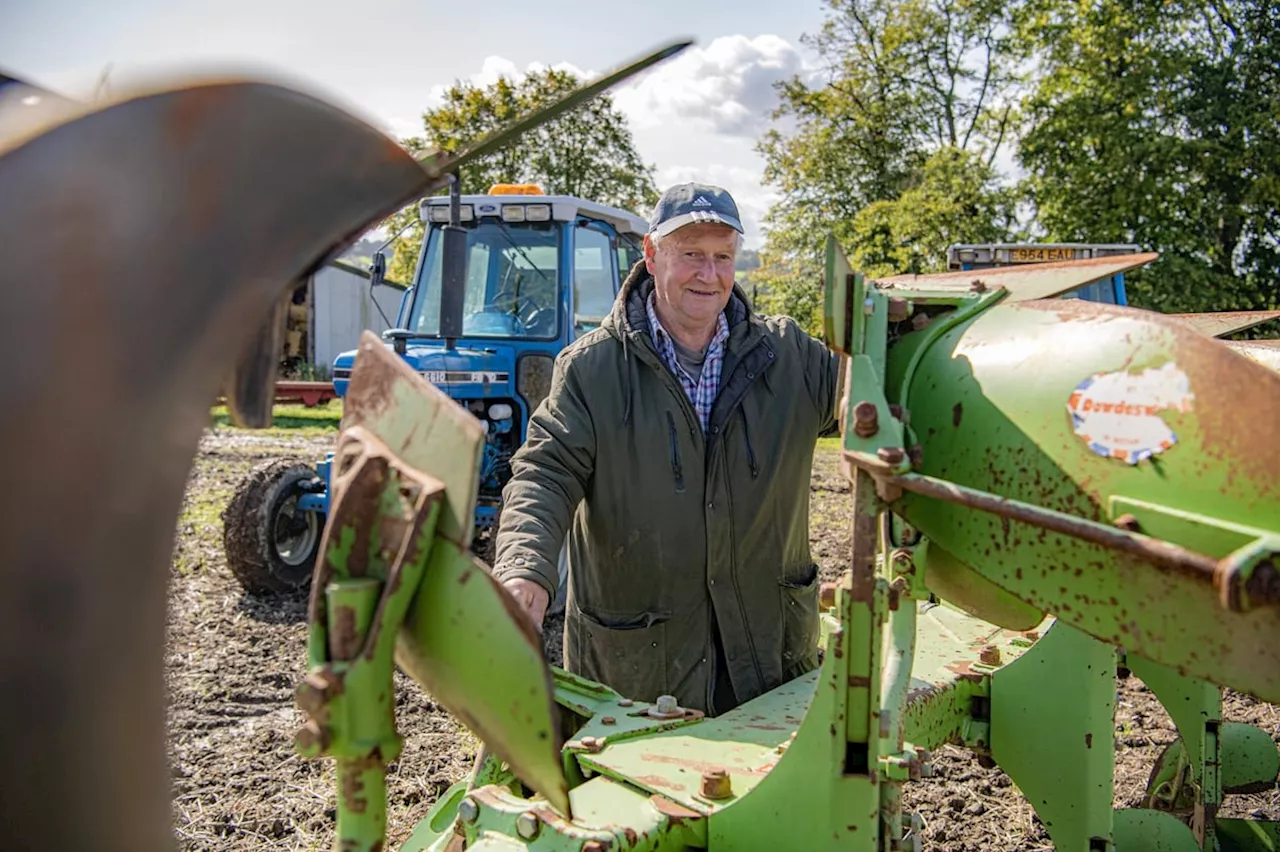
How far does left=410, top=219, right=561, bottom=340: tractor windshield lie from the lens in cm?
629

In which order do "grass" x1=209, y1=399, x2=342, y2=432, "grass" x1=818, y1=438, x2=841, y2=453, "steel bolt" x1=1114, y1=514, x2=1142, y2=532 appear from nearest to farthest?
"steel bolt" x1=1114, y1=514, x2=1142, y2=532
"grass" x1=818, y1=438, x2=841, y2=453
"grass" x1=209, y1=399, x2=342, y2=432

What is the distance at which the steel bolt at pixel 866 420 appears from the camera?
151 cm

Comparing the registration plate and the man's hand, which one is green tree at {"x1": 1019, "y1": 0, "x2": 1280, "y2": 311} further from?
the man's hand

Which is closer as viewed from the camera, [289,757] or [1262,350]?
[1262,350]

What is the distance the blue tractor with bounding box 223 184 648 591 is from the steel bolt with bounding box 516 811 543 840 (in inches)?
173

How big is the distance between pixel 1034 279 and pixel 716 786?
103 centimetres

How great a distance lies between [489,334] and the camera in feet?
20.9

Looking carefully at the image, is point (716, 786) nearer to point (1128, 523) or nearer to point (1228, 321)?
point (1128, 523)

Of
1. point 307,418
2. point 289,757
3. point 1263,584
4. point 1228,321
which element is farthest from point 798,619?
point 307,418

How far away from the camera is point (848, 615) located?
149 centimetres

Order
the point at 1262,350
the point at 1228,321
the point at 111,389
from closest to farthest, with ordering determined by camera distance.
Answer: the point at 111,389 → the point at 1262,350 → the point at 1228,321

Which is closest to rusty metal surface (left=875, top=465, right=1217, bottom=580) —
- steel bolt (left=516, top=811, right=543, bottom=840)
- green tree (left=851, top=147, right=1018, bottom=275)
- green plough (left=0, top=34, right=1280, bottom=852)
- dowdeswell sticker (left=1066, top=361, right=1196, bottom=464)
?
green plough (left=0, top=34, right=1280, bottom=852)

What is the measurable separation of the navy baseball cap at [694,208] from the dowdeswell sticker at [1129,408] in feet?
4.35

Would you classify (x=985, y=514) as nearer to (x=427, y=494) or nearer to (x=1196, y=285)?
(x=427, y=494)
